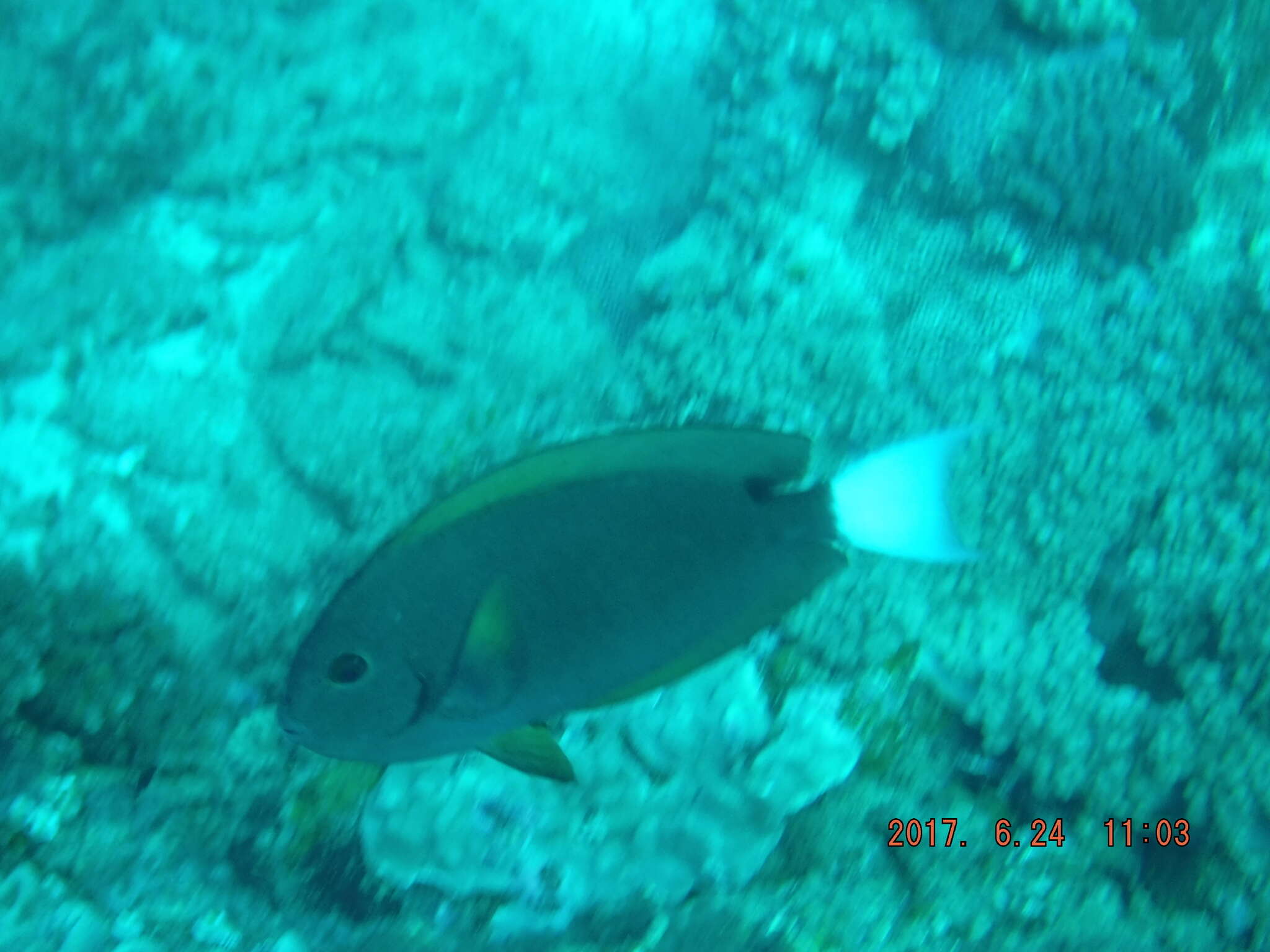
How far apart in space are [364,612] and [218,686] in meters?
1.33

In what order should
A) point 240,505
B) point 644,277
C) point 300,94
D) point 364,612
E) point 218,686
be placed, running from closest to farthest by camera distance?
point 364,612, point 218,686, point 240,505, point 644,277, point 300,94

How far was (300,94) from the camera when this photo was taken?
285cm

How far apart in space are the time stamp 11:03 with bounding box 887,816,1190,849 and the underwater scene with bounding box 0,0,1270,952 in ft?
0.04

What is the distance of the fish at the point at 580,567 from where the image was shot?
3.69 feet

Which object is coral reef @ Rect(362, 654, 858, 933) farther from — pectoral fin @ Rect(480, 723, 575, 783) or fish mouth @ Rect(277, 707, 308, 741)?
fish mouth @ Rect(277, 707, 308, 741)

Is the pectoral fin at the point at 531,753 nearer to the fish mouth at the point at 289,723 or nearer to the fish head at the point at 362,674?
the fish head at the point at 362,674

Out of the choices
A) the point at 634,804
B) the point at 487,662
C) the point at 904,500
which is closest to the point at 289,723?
the point at 487,662

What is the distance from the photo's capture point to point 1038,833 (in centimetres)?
226

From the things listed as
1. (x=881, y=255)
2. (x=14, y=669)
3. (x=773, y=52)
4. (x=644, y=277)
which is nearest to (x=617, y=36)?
(x=773, y=52)

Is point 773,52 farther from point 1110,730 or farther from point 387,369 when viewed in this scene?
point 1110,730

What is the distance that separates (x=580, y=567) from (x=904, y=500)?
49cm

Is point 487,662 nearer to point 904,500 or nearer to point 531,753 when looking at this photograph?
point 531,753

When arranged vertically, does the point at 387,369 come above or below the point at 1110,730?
above

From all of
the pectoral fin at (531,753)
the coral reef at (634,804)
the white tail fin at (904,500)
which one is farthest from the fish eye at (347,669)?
the coral reef at (634,804)
